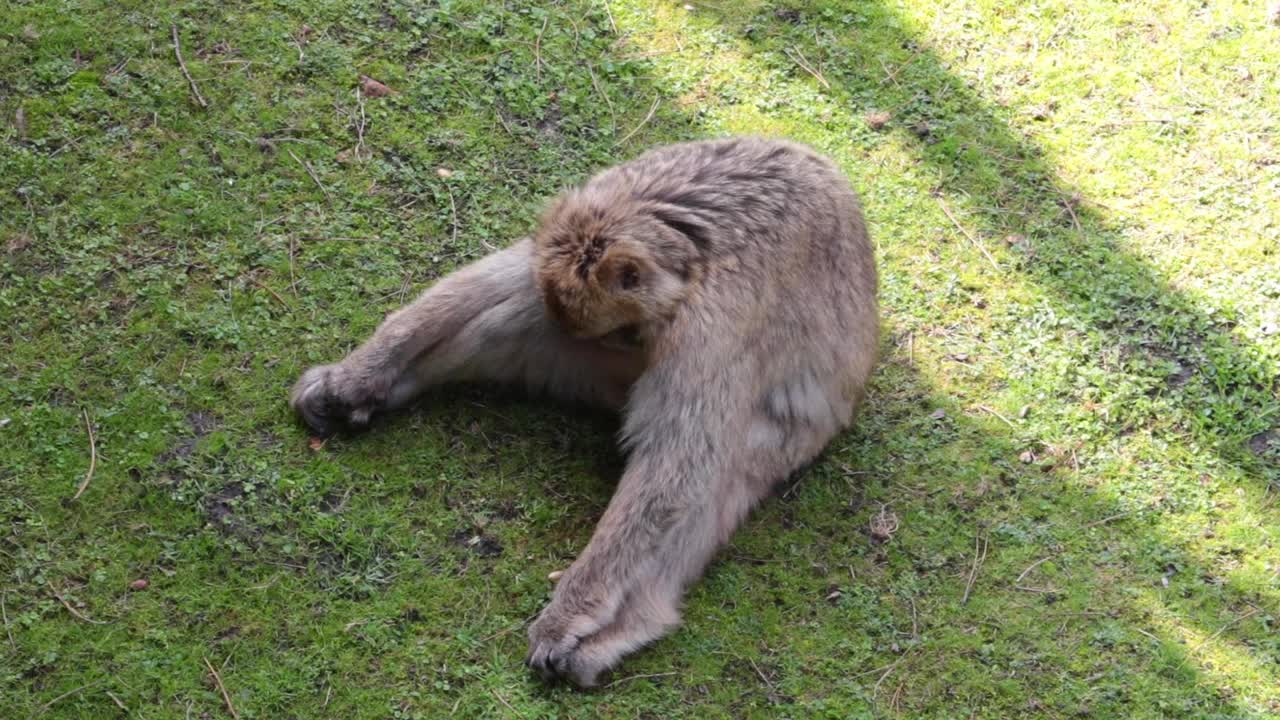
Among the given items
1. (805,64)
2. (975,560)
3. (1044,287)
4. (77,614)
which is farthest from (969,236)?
(77,614)

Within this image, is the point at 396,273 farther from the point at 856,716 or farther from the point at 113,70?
the point at 856,716

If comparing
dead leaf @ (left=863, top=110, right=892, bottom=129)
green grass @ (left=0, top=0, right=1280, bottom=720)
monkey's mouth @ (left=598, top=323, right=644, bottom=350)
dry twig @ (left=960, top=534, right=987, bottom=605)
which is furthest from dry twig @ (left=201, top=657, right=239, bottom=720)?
dead leaf @ (left=863, top=110, right=892, bottom=129)

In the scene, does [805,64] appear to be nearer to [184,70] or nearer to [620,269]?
[620,269]

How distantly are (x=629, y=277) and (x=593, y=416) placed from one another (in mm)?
974

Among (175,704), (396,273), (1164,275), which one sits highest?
(1164,275)

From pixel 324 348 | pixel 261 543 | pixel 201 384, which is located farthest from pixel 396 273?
pixel 261 543

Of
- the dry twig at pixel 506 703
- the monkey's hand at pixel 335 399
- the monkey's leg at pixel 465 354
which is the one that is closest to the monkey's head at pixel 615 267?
the monkey's leg at pixel 465 354

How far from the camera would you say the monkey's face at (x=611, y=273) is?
5.04 m

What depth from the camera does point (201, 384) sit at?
5555 millimetres

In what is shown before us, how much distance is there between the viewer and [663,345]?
5137mm

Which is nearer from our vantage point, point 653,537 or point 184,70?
point 653,537

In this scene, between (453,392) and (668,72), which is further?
(668,72)

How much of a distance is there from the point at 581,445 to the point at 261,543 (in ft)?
4.63

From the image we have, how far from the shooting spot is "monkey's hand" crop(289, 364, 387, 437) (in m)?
5.42
